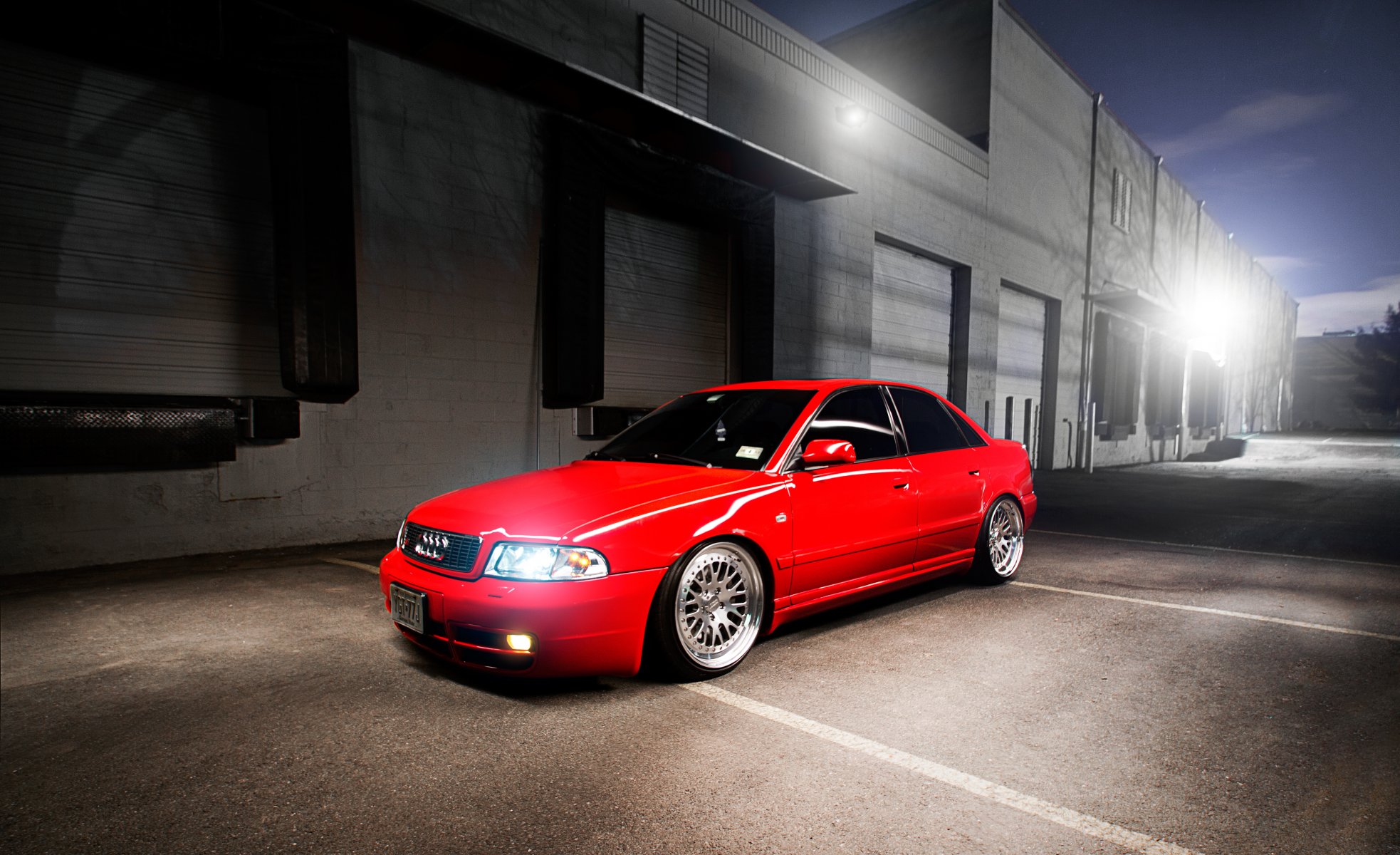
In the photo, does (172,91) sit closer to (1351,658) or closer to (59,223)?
(59,223)

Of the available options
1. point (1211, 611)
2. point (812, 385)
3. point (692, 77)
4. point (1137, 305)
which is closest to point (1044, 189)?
point (1137, 305)

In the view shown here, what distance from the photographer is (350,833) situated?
6.99 ft

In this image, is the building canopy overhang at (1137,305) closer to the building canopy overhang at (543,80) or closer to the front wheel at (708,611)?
the building canopy overhang at (543,80)

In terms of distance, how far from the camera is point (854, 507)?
4.06 meters

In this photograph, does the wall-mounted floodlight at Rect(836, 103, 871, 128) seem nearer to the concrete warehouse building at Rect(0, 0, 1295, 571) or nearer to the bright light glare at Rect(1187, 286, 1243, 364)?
the concrete warehouse building at Rect(0, 0, 1295, 571)

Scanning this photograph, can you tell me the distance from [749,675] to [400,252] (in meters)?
5.82

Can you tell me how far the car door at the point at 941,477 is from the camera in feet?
15.1

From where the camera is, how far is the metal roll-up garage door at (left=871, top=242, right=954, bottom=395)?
13773 millimetres

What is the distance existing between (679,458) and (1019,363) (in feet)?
54.1

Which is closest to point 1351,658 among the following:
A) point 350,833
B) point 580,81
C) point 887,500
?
point 887,500

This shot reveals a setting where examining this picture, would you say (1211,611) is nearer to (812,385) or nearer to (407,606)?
(812,385)

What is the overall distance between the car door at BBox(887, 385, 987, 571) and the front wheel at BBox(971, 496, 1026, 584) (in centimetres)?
16

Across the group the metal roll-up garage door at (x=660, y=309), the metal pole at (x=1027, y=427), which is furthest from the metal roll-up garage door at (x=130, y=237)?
the metal pole at (x=1027, y=427)

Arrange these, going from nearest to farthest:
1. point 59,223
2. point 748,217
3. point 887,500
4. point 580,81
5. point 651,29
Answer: point 887,500, point 59,223, point 580,81, point 651,29, point 748,217
